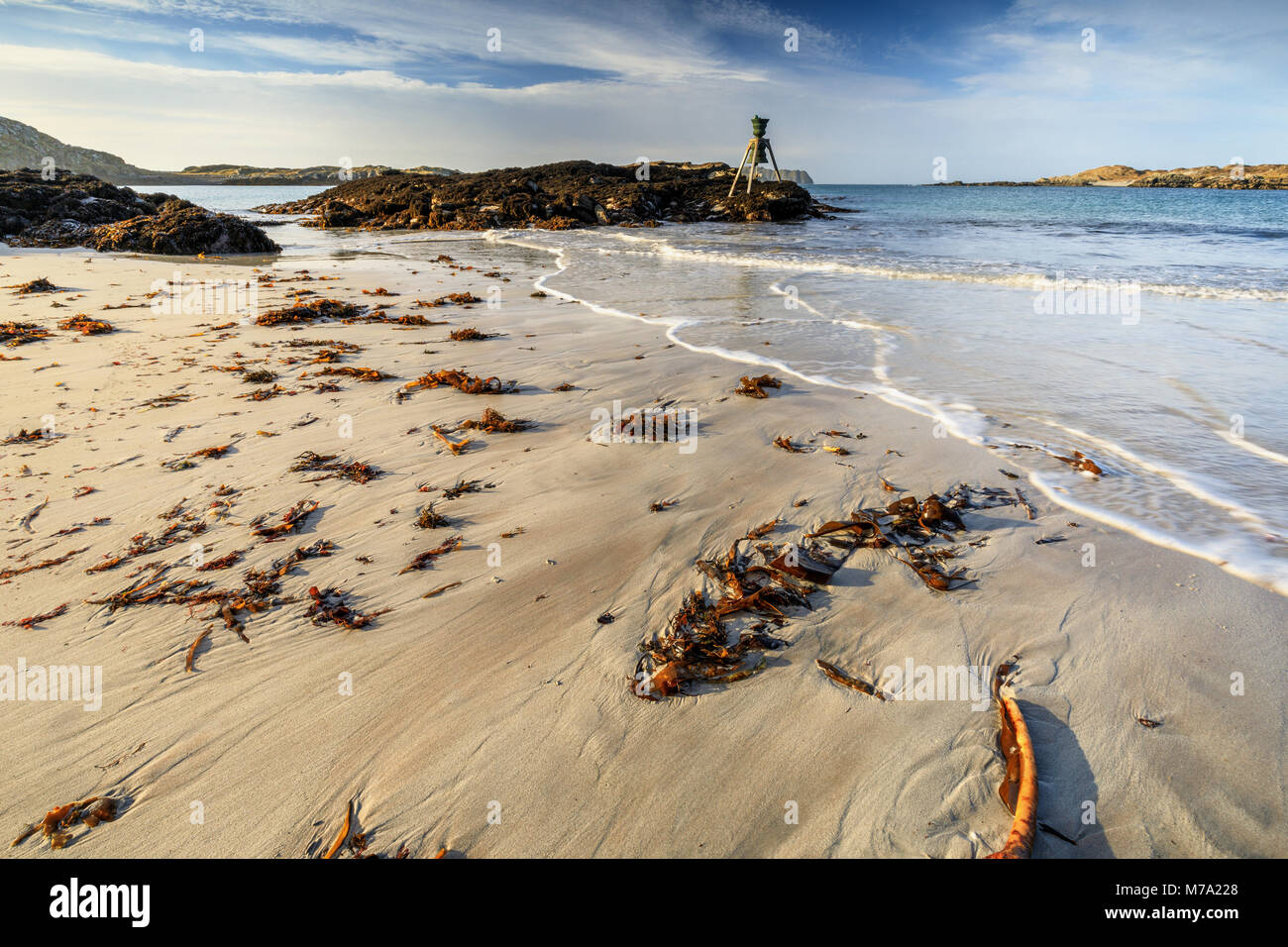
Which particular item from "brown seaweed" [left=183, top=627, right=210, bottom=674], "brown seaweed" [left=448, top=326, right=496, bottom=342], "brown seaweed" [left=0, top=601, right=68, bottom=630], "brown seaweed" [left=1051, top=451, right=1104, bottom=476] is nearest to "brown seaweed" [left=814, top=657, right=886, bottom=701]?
"brown seaweed" [left=183, top=627, right=210, bottom=674]

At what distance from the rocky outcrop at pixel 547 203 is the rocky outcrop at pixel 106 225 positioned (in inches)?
452

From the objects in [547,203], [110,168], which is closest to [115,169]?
[110,168]

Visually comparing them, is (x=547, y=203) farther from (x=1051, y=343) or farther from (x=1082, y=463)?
(x=1082, y=463)

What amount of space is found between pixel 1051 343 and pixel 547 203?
29.4 metres

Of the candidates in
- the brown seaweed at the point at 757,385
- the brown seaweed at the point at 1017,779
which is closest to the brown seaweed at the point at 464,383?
the brown seaweed at the point at 757,385

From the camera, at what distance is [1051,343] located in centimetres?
753

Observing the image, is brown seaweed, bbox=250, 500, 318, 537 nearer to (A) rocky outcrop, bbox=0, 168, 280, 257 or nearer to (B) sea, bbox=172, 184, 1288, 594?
(B) sea, bbox=172, 184, 1288, 594

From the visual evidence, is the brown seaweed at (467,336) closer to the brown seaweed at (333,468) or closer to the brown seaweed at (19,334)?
the brown seaweed at (333,468)

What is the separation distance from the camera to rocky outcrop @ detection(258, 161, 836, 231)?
2972 centimetres

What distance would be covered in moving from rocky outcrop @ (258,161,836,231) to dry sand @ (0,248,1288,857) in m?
28.2

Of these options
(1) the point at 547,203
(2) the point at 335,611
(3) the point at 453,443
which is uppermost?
(1) the point at 547,203

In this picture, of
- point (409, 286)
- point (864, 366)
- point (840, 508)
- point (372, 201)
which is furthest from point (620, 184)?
point (840, 508)

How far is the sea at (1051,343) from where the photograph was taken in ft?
12.9
